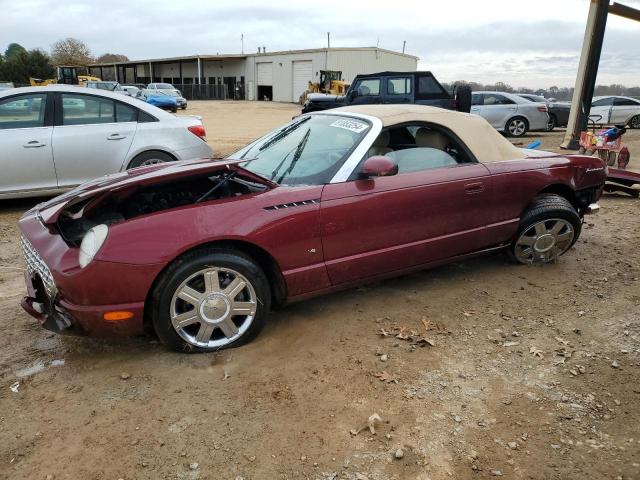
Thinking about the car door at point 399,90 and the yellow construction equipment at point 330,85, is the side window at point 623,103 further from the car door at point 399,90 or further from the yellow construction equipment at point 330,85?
the yellow construction equipment at point 330,85

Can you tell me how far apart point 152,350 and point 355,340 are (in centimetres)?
130

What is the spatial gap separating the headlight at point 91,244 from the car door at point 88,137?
12.6 ft

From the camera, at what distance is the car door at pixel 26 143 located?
5.89 m

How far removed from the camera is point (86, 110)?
6.27 m

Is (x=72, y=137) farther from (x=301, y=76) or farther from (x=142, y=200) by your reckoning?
(x=301, y=76)

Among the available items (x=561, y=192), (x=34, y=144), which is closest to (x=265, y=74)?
(x=34, y=144)

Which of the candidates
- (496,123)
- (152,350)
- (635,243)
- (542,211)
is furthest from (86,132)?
(496,123)

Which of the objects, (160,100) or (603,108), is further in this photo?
(160,100)

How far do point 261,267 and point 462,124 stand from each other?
82.5 inches

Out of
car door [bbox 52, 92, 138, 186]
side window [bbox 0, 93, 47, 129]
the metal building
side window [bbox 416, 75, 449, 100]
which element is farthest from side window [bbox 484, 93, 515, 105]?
the metal building

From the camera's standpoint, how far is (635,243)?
5289mm

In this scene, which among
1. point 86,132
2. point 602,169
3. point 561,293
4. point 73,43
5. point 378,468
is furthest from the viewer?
point 73,43

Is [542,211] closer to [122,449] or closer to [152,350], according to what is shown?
[152,350]

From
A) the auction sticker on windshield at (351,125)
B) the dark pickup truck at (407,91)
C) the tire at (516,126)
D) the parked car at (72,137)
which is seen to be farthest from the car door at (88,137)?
the tire at (516,126)
